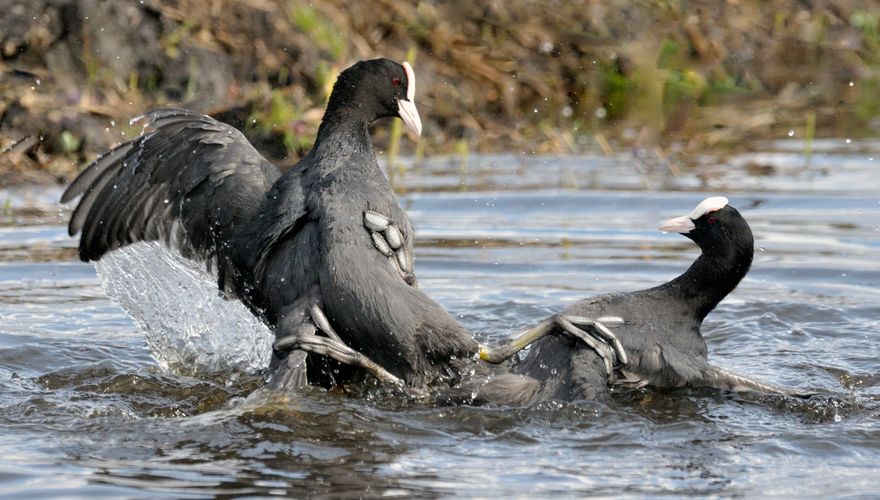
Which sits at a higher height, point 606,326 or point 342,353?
point 606,326

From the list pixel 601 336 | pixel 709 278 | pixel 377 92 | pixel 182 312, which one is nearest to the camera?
pixel 601 336

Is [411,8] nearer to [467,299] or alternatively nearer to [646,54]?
[646,54]

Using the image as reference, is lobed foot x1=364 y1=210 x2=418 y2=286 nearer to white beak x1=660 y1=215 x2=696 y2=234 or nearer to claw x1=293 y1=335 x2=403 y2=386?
claw x1=293 y1=335 x2=403 y2=386

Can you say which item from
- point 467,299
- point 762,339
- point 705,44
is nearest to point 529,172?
point 467,299

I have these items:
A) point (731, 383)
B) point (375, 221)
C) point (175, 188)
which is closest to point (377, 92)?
point (375, 221)

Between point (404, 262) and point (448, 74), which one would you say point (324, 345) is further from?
point (448, 74)

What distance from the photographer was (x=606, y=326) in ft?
15.5

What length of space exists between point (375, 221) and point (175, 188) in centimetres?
88

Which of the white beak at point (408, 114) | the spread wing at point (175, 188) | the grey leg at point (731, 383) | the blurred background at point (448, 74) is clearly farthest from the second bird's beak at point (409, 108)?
the blurred background at point (448, 74)

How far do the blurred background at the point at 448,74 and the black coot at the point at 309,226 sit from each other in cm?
278

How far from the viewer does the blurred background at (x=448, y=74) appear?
827 cm

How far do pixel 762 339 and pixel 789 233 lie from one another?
5.03 feet

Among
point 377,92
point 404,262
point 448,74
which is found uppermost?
point 448,74

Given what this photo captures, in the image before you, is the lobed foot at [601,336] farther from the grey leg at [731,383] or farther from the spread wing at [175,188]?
the spread wing at [175,188]
